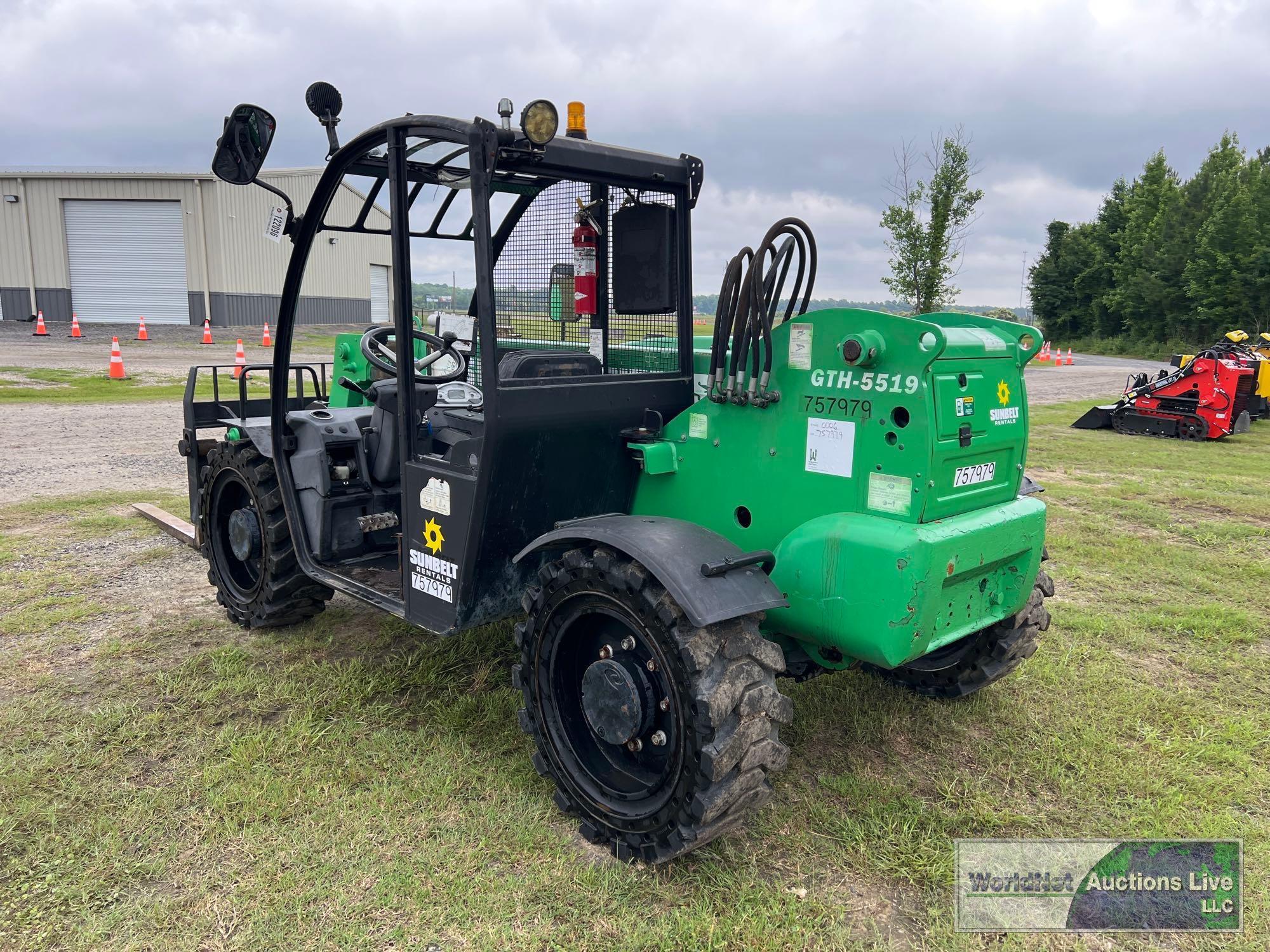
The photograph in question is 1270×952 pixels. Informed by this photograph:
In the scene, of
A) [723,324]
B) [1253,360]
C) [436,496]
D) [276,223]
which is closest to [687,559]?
[723,324]

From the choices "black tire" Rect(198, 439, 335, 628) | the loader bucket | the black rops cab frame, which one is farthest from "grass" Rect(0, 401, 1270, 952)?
the loader bucket

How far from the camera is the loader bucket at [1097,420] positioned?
524 inches

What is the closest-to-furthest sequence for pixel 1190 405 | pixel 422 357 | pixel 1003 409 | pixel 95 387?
pixel 1003 409, pixel 422 357, pixel 1190 405, pixel 95 387

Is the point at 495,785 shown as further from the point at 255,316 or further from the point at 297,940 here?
the point at 255,316

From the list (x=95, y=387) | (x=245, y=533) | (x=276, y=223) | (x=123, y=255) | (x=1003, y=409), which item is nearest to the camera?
(x=1003, y=409)

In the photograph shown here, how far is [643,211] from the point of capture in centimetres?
351

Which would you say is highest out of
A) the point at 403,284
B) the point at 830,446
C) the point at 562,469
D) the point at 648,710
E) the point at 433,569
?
the point at 403,284

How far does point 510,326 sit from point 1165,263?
150 feet

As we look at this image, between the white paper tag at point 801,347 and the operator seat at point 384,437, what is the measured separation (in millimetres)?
2068

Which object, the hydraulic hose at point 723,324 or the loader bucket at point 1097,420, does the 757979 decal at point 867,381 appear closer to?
the hydraulic hose at point 723,324

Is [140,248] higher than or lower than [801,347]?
higher

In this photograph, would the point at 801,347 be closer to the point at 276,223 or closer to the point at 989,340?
the point at 989,340

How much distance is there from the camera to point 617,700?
2.93 m

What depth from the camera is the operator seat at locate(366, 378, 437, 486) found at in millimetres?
4281
